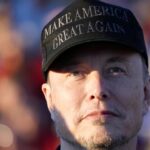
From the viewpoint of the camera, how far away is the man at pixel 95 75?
5.38 ft

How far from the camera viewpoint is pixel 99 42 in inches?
67.1

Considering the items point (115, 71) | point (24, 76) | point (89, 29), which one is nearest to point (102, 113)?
point (115, 71)

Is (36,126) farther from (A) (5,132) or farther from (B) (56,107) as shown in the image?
(B) (56,107)

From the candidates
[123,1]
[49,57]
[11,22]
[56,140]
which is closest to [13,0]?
[11,22]

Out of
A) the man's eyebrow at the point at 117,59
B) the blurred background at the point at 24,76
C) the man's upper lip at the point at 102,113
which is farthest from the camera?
the blurred background at the point at 24,76

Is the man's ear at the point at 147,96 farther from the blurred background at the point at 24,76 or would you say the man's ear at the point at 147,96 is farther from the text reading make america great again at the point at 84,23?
the blurred background at the point at 24,76

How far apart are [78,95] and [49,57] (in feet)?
0.53

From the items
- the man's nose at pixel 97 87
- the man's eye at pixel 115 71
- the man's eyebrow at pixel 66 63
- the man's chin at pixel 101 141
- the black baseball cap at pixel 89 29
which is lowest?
the man's chin at pixel 101 141

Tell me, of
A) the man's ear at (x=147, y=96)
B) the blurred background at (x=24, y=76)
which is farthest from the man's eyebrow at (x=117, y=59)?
the blurred background at (x=24, y=76)

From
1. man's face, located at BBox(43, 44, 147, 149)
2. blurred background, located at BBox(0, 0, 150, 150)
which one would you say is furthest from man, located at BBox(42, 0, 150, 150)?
blurred background, located at BBox(0, 0, 150, 150)

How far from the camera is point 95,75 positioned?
1676 millimetres

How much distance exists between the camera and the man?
1.64 meters

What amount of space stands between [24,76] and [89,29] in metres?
1.18

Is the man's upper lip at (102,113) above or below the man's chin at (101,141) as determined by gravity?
above
